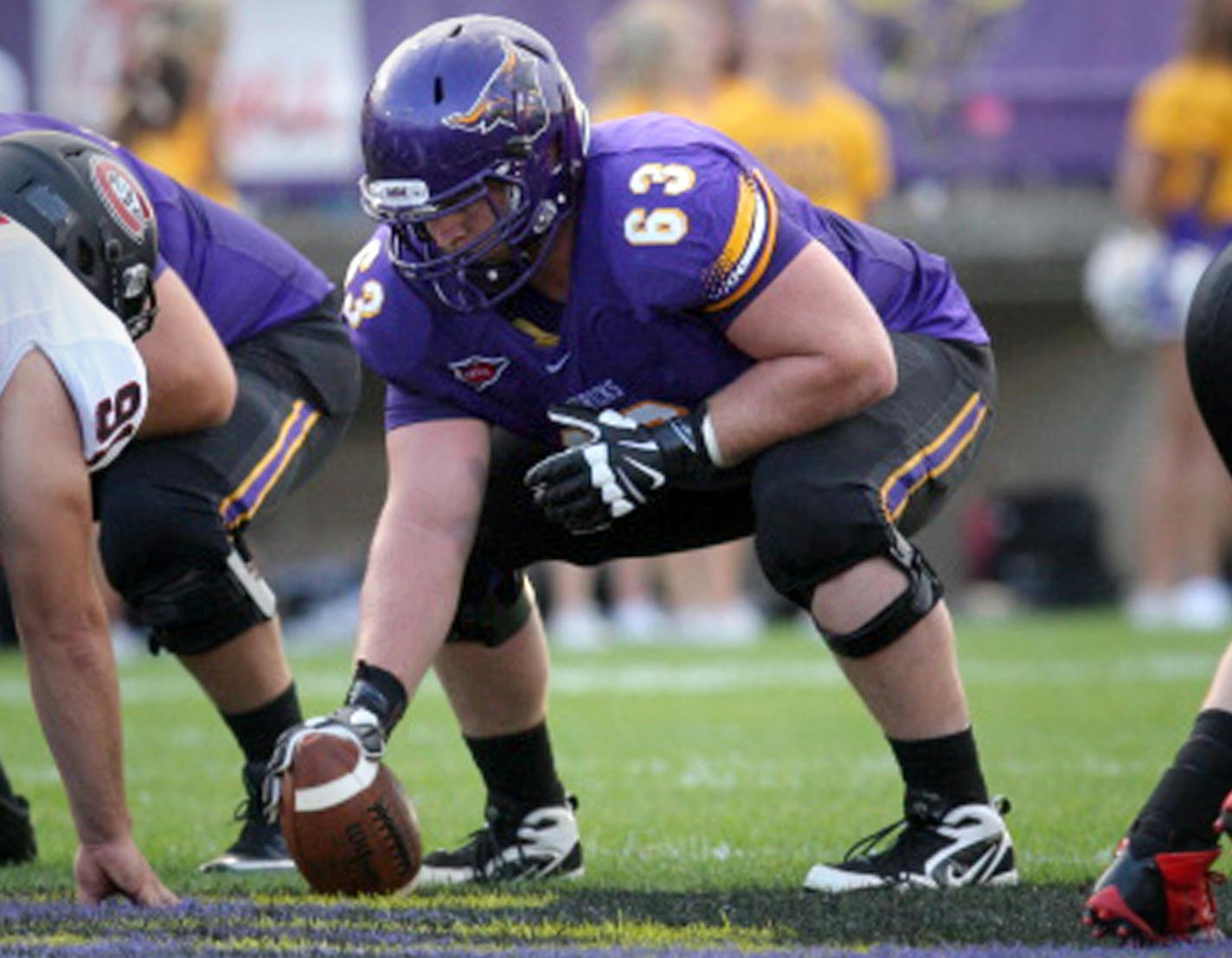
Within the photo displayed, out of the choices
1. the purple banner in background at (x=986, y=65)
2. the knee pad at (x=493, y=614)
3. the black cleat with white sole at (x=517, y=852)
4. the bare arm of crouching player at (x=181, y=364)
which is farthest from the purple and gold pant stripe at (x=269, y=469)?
the purple banner in background at (x=986, y=65)

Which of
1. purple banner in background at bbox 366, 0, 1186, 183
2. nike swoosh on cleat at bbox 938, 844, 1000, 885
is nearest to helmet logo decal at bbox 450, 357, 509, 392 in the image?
nike swoosh on cleat at bbox 938, 844, 1000, 885

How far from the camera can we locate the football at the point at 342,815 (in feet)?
12.3

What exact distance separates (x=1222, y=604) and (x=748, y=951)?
676 cm

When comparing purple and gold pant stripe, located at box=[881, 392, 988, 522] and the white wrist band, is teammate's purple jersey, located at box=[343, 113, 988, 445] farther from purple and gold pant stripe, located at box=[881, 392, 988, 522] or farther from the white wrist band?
purple and gold pant stripe, located at box=[881, 392, 988, 522]

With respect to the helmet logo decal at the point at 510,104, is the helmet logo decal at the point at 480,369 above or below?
below

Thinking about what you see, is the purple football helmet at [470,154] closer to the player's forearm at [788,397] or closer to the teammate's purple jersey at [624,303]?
the teammate's purple jersey at [624,303]

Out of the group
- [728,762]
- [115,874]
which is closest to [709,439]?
[115,874]

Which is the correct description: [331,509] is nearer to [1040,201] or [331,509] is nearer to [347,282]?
[1040,201]

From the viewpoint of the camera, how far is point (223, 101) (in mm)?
10891

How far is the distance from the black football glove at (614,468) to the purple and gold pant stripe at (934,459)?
0.96 ft

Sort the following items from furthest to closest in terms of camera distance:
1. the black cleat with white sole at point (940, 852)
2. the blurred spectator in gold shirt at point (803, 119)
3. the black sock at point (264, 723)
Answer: the blurred spectator in gold shirt at point (803, 119) < the black sock at point (264, 723) < the black cleat with white sole at point (940, 852)

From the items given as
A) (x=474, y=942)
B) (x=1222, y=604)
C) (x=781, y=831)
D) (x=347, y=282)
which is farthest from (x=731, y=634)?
(x=474, y=942)

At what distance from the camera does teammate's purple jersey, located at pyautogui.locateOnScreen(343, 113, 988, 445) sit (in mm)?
3861

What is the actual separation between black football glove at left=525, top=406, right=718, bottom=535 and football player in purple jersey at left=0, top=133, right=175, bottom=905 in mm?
637
